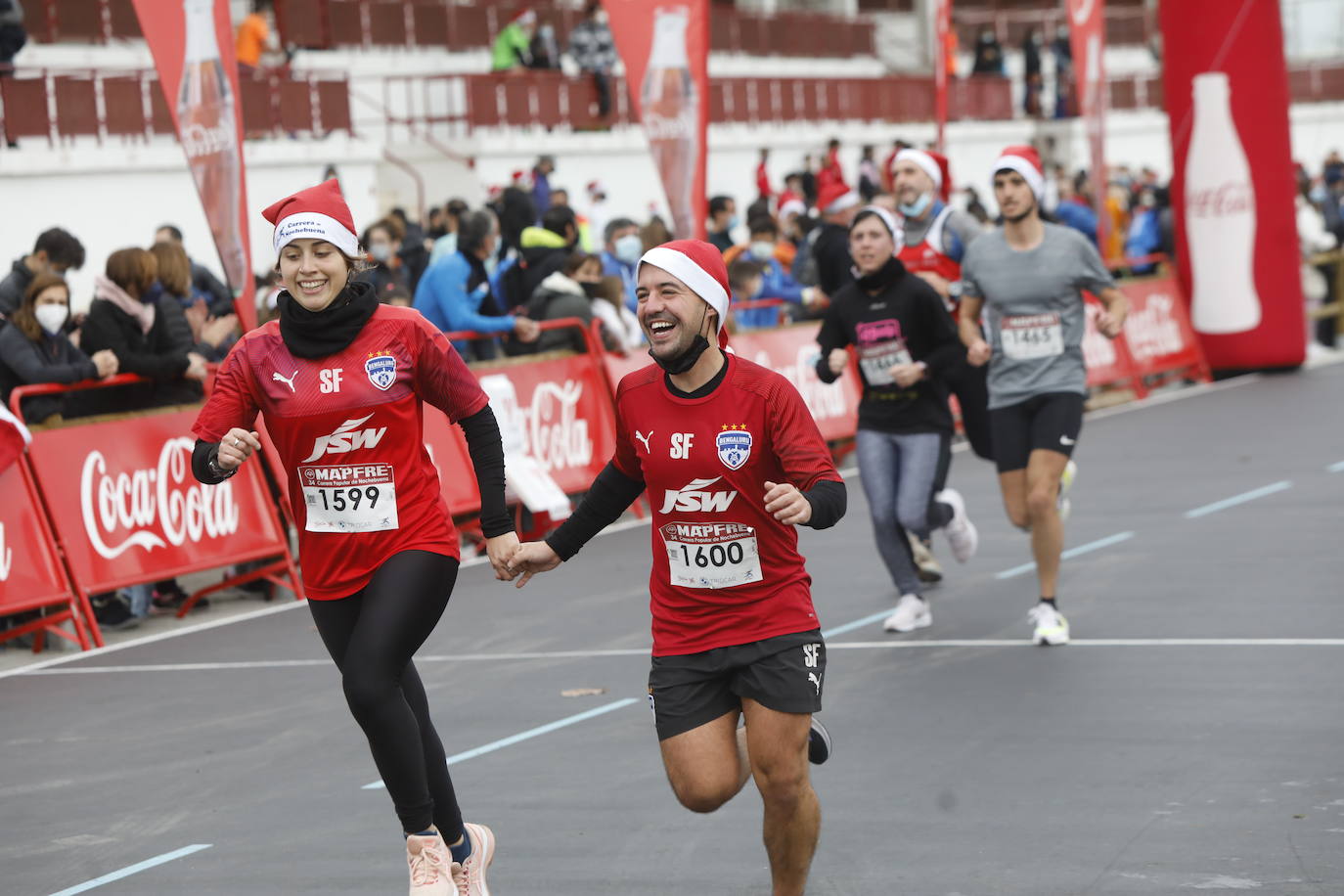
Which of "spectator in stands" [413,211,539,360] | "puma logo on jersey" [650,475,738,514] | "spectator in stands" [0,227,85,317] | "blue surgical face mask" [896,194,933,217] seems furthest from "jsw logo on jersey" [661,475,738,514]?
"spectator in stands" [413,211,539,360]

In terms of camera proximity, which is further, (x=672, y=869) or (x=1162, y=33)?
(x=1162, y=33)

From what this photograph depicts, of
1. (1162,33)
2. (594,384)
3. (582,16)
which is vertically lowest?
(594,384)

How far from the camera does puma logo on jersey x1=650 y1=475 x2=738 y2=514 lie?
17.4ft

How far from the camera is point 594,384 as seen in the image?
14.8 metres

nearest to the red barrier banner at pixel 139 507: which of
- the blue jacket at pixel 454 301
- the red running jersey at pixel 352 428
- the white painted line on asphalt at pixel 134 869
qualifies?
the blue jacket at pixel 454 301

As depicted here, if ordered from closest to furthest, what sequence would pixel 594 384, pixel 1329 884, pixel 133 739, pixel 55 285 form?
pixel 1329 884
pixel 133 739
pixel 55 285
pixel 594 384

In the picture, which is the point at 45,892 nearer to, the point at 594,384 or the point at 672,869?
the point at 672,869

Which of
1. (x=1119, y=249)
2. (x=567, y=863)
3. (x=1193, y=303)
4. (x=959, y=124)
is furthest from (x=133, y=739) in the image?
(x=959, y=124)

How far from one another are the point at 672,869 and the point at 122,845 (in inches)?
78.4

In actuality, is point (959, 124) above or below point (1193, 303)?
above

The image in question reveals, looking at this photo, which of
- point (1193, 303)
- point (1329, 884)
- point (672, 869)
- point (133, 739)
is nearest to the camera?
point (1329, 884)

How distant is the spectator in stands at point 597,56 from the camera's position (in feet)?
108

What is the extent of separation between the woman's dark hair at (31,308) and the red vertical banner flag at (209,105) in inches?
43.6

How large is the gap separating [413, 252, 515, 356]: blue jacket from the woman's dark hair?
10.9ft
